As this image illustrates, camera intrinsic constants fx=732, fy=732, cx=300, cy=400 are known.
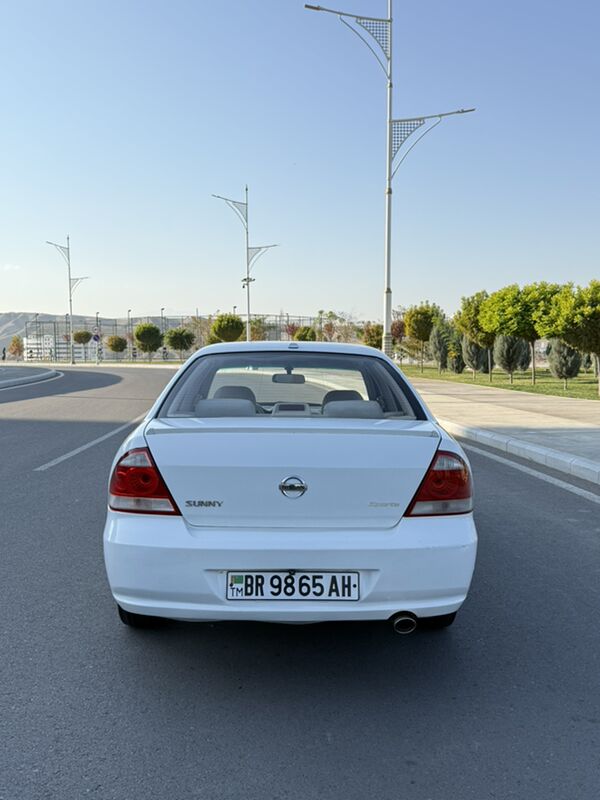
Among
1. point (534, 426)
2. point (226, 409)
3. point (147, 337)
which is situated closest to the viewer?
point (226, 409)

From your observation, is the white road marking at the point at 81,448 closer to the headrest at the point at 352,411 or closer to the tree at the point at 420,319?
the headrest at the point at 352,411

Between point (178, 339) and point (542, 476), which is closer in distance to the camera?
point (542, 476)

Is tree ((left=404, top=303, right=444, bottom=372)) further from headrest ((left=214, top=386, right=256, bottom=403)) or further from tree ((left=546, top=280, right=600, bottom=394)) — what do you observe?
headrest ((left=214, top=386, right=256, bottom=403))

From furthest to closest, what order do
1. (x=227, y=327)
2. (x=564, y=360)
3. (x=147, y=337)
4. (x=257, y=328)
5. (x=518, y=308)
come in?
(x=257, y=328), (x=147, y=337), (x=227, y=327), (x=564, y=360), (x=518, y=308)

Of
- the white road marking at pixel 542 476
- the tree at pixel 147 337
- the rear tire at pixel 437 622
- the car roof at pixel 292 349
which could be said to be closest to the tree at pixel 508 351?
the white road marking at pixel 542 476

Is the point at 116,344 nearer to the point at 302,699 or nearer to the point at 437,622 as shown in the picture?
the point at 437,622

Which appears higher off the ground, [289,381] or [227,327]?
[227,327]

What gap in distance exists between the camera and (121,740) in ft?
8.57

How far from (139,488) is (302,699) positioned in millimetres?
1080

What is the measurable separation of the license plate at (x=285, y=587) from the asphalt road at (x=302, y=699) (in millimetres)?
435

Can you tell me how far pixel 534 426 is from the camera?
11.8 m

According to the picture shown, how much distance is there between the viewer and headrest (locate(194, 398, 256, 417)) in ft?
12.0

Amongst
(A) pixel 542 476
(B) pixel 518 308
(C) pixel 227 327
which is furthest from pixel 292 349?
(C) pixel 227 327

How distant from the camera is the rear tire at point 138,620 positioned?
3.53 meters
